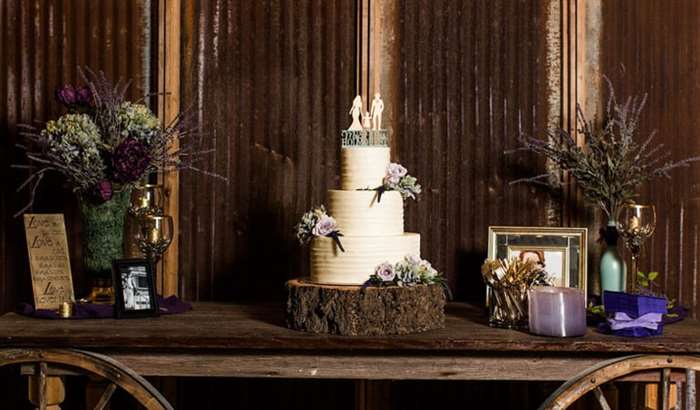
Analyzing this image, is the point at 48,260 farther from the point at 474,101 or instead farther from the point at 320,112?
the point at 474,101

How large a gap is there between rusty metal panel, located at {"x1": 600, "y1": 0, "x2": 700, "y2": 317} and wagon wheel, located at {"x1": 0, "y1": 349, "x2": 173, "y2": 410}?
1.69 meters

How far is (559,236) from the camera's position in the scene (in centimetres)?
258

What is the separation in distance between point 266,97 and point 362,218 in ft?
2.15

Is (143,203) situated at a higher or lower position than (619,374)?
higher

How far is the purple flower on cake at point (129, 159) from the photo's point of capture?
2416mm

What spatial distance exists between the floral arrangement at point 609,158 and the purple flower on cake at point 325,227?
0.66m

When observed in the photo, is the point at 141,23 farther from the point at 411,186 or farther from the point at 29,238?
the point at 411,186

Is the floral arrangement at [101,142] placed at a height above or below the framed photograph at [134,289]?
above

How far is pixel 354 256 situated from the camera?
88.4 inches

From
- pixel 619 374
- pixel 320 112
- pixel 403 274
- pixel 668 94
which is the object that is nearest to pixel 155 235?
pixel 320 112

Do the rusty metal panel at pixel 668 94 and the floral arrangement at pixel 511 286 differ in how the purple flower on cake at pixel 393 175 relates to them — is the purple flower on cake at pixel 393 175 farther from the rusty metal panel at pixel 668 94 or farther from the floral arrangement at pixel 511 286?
the rusty metal panel at pixel 668 94

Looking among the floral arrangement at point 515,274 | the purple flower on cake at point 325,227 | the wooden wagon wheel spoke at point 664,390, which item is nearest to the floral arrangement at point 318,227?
the purple flower on cake at point 325,227

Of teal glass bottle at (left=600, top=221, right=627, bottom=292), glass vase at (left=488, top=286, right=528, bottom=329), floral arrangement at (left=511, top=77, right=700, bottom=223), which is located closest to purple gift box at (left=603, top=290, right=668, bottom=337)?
glass vase at (left=488, top=286, right=528, bottom=329)

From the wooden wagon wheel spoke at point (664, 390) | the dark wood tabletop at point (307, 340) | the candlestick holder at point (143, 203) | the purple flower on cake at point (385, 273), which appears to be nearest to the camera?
the wooden wagon wheel spoke at point (664, 390)
